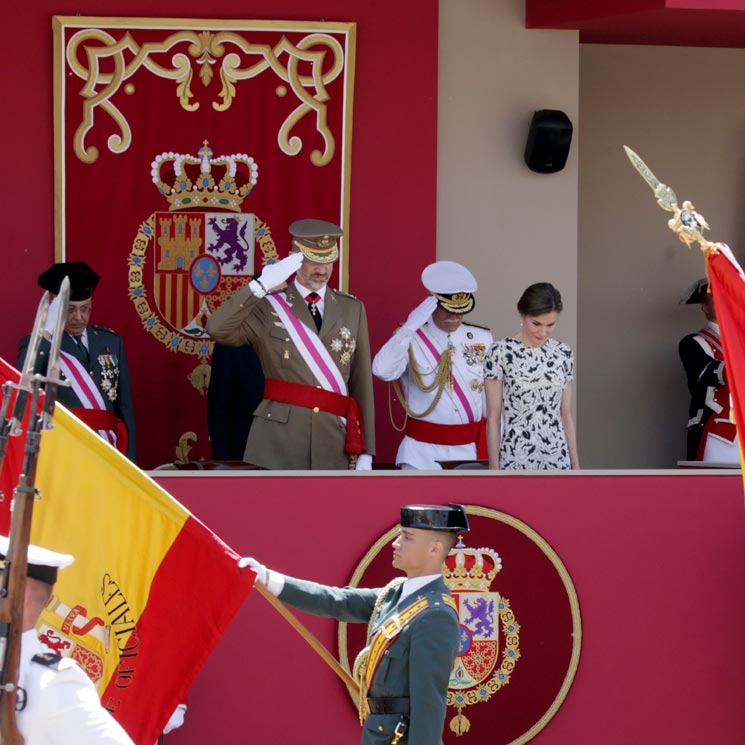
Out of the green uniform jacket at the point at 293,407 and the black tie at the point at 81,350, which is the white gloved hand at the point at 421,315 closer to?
the green uniform jacket at the point at 293,407

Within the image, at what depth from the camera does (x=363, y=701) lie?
197 inches

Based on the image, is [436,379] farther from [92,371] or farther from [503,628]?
[92,371]

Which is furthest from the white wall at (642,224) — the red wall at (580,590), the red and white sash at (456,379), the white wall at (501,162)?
the red wall at (580,590)

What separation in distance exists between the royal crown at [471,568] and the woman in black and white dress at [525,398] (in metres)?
0.52

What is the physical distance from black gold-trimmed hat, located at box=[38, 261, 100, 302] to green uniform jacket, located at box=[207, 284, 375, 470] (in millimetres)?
709

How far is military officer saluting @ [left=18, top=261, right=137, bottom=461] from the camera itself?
23.9 feet

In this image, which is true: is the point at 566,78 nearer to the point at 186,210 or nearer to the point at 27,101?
the point at 186,210

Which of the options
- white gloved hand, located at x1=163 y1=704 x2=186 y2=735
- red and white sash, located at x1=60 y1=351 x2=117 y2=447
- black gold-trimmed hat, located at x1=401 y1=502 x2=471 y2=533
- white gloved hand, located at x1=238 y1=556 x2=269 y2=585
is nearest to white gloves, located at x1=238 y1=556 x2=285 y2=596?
white gloved hand, located at x1=238 y1=556 x2=269 y2=585

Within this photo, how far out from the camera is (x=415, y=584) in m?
4.96

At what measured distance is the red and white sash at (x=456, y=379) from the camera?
25.0 ft

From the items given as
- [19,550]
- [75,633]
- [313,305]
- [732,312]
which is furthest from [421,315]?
[19,550]

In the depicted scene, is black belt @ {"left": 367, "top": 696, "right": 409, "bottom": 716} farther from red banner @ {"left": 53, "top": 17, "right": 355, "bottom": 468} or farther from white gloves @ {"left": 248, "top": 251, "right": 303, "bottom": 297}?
red banner @ {"left": 53, "top": 17, "right": 355, "bottom": 468}

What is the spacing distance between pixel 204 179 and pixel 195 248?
337 millimetres

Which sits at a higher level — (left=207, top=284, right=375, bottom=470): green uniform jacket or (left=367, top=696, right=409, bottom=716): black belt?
(left=207, top=284, right=375, bottom=470): green uniform jacket
